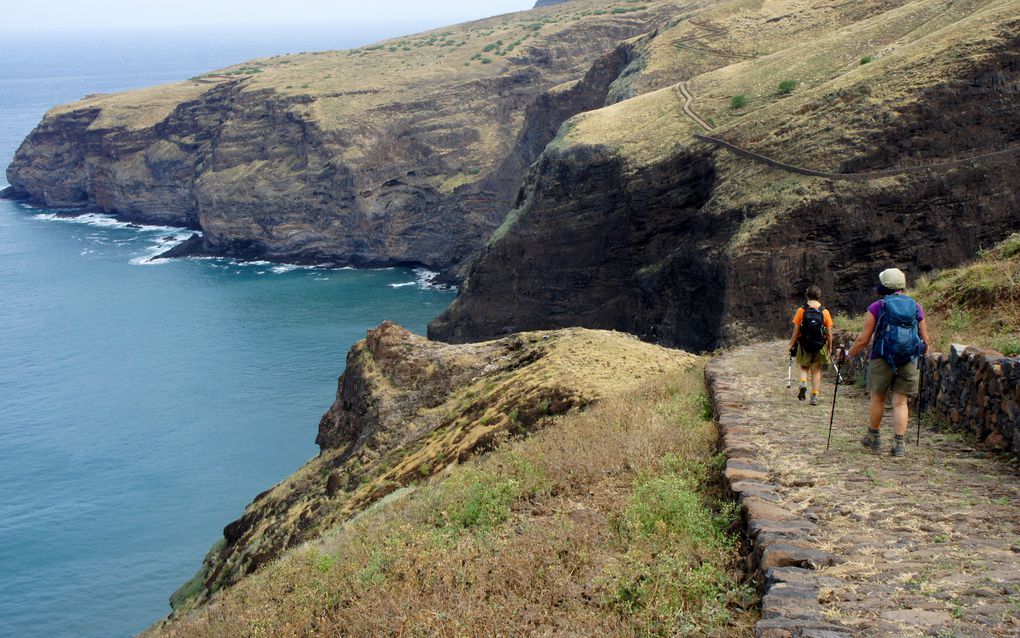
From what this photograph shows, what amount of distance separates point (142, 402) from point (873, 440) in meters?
52.6

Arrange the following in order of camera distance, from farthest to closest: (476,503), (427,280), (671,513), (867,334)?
1. (427,280)
2. (476,503)
3. (867,334)
4. (671,513)

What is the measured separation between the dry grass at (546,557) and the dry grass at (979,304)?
4.12 meters

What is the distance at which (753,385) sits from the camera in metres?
14.4

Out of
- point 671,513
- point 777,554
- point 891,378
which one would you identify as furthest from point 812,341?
point 777,554

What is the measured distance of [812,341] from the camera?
44.2ft

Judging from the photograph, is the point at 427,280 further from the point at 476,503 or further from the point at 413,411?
the point at 476,503

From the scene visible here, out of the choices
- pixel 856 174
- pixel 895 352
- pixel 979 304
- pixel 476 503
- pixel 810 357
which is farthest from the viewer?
pixel 856 174

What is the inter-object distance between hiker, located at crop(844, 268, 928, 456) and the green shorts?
3290 millimetres

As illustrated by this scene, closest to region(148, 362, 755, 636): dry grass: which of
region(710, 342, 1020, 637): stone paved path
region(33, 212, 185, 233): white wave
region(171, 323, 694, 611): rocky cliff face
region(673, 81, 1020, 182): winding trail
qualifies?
region(710, 342, 1020, 637): stone paved path

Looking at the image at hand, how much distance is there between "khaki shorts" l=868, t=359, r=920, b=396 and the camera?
9.76 m

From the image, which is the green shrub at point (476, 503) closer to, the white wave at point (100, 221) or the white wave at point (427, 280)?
the white wave at point (427, 280)

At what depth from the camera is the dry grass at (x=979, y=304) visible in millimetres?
12367

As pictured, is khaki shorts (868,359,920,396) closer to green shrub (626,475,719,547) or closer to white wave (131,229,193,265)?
green shrub (626,475,719,547)

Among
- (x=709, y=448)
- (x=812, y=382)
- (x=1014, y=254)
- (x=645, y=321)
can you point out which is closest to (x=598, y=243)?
(x=645, y=321)
